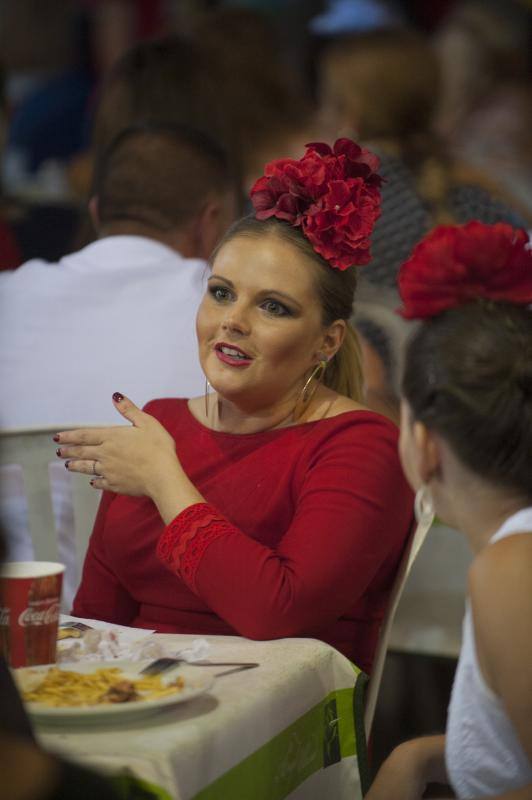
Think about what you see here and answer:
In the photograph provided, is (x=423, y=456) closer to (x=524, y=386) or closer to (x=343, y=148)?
(x=524, y=386)

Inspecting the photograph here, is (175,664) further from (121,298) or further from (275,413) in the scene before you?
(121,298)

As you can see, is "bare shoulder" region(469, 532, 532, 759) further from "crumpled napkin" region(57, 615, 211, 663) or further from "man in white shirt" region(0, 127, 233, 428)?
"man in white shirt" region(0, 127, 233, 428)

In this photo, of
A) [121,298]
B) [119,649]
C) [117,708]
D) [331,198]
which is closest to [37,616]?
[119,649]

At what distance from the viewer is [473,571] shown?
1479mm

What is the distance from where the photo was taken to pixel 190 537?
1.79 m

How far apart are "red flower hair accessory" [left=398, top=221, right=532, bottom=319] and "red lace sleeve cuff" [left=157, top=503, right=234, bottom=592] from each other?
42 centimetres

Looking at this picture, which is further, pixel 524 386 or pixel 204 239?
pixel 204 239

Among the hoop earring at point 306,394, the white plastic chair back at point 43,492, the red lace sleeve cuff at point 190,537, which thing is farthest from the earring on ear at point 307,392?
the white plastic chair back at point 43,492

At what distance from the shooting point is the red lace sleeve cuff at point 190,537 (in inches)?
70.4

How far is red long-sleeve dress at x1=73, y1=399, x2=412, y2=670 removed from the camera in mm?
1778

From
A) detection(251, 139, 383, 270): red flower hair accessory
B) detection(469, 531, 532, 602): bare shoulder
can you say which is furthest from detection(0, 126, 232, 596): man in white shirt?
detection(469, 531, 532, 602): bare shoulder

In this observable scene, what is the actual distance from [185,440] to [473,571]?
2.19 ft

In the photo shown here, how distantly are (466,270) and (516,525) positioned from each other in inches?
12.2

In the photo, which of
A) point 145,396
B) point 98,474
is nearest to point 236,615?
point 98,474
